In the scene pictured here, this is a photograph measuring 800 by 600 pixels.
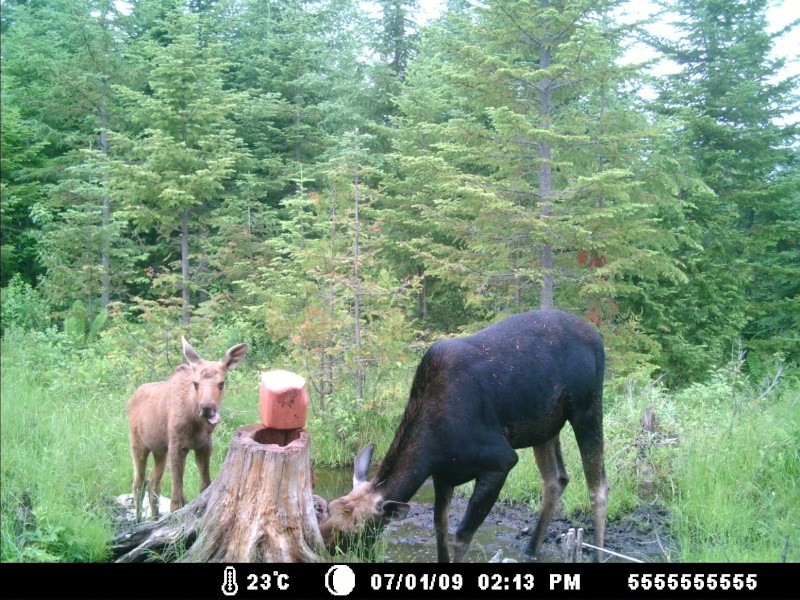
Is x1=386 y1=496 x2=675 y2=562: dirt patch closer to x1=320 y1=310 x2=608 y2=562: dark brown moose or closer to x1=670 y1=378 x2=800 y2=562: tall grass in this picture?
x1=670 y1=378 x2=800 y2=562: tall grass

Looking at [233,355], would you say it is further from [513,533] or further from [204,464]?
[513,533]

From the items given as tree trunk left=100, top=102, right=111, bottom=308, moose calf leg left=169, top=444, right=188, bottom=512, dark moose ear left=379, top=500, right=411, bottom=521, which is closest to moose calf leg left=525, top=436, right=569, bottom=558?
dark moose ear left=379, top=500, right=411, bottom=521

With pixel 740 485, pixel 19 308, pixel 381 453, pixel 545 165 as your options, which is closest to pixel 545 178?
pixel 545 165

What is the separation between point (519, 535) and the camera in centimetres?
682

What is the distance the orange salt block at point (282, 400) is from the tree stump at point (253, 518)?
0.22 m

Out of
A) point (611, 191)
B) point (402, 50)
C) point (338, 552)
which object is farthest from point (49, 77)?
point (338, 552)

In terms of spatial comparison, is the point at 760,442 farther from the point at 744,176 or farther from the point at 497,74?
the point at 744,176

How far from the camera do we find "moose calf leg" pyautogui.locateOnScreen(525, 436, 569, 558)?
244 inches

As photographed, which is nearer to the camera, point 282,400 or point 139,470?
point 282,400

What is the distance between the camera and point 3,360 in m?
4.86

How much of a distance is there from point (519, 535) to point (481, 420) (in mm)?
2190
